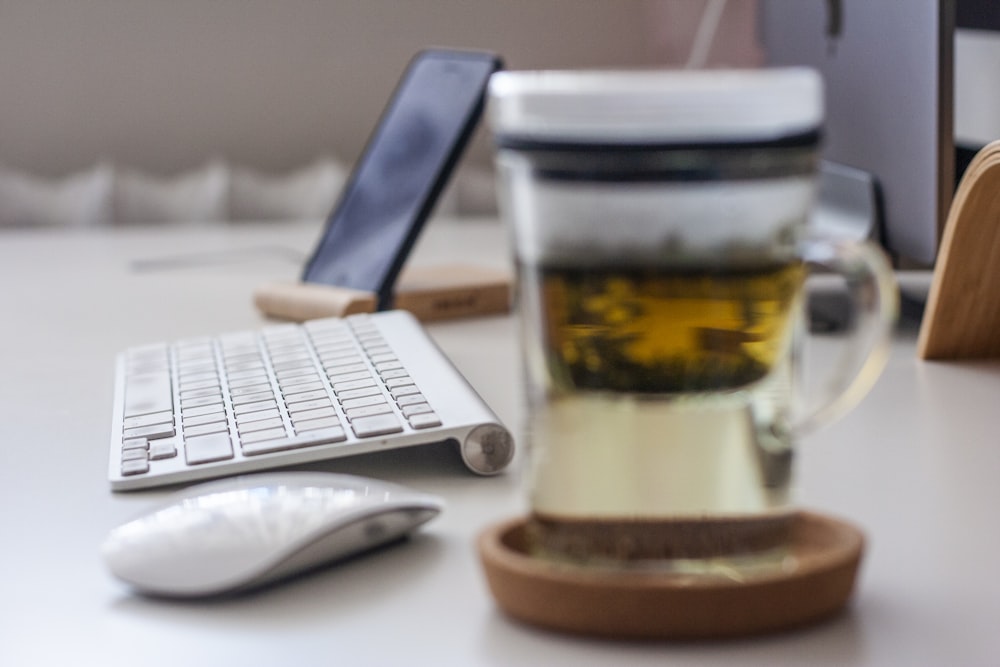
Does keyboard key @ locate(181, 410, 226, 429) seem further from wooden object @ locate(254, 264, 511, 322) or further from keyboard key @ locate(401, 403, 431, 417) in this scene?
wooden object @ locate(254, 264, 511, 322)

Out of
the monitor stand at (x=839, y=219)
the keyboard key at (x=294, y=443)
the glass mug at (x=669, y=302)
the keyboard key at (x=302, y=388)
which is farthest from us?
the monitor stand at (x=839, y=219)

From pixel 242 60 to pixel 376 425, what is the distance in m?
1.62

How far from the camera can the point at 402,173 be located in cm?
114

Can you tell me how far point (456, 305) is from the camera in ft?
3.77

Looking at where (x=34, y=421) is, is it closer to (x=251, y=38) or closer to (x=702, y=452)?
(x=702, y=452)

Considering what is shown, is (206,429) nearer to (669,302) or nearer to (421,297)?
(669,302)

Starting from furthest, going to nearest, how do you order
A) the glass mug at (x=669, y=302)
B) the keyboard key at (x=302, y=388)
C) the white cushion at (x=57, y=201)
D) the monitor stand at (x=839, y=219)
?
the white cushion at (x=57, y=201), the monitor stand at (x=839, y=219), the keyboard key at (x=302, y=388), the glass mug at (x=669, y=302)

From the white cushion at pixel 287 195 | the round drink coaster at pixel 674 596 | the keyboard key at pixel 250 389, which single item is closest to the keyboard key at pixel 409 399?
the keyboard key at pixel 250 389

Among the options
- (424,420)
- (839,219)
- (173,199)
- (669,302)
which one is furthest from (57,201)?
(669,302)

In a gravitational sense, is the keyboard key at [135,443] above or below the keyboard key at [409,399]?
below

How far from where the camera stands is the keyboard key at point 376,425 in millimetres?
635

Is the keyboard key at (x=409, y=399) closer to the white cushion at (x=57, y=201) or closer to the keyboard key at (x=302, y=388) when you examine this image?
the keyboard key at (x=302, y=388)

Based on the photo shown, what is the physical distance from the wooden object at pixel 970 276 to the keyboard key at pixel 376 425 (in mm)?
403

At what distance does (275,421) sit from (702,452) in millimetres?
319
